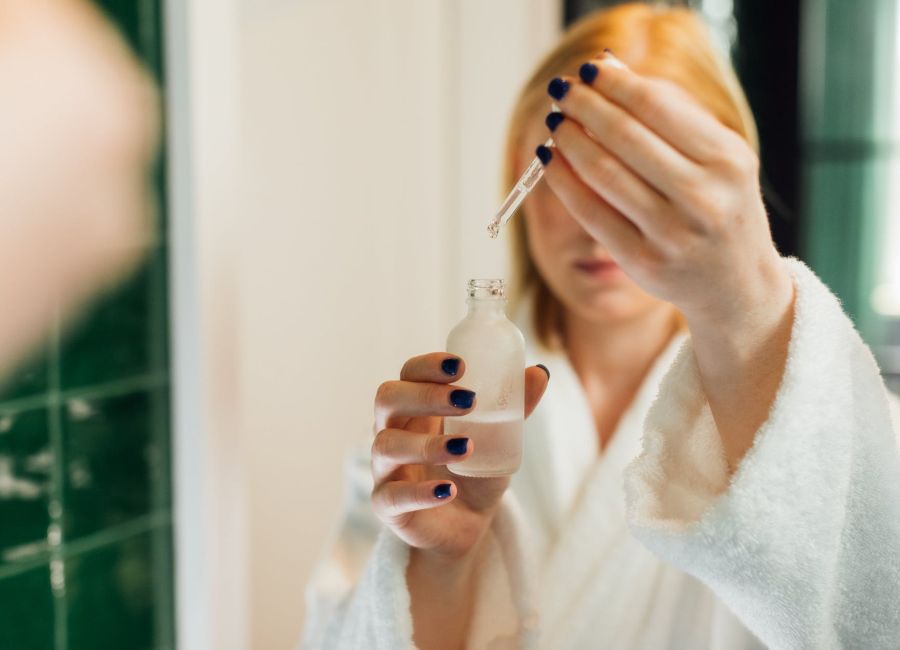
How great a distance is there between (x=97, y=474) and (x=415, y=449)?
41 centimetres

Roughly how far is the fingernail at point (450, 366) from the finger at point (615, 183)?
0.40 feet

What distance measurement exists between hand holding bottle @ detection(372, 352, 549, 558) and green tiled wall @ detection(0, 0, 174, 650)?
1.12 ft

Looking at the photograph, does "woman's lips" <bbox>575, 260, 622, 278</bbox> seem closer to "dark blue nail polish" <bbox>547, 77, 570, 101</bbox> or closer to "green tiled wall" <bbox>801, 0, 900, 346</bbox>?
"dark blue nail polish" <bbox>547, 77, 570, 101</bbox>

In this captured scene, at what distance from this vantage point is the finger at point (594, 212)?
0.41 metres

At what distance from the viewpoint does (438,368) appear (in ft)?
1.53

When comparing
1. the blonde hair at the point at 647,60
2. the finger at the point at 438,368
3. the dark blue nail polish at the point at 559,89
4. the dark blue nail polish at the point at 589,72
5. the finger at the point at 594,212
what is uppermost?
the blonde hair at the point at 647,60

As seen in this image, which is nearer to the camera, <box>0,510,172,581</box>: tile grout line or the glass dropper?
the glass dropper

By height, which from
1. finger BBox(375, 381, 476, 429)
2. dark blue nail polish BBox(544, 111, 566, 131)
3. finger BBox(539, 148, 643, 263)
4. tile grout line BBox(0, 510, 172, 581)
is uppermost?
dark blue nail polish BBox(544, 111, 566, 131)

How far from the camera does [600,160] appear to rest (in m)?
0.40

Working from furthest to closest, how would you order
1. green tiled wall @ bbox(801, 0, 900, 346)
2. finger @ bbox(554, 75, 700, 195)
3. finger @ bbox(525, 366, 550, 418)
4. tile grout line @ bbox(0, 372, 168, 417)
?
1. green tiled wall @ bbox(801, 0, 900, 346)
2. tile grout line @ bbox(0, 372, 168, 417)
3. finger @ bbox(525, 366, 550, 418)
4. finger @ bbox(554, 75, 700, 195)

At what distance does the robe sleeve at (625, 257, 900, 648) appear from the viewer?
1.38 ft

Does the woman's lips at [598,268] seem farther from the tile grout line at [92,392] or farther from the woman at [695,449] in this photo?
the tile grout line at [92,392]

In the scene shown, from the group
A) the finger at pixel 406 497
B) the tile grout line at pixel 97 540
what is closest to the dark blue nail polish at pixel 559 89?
the finger at pixel 406 497

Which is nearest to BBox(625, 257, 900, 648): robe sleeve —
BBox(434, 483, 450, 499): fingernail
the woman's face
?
BBox(434, 483, 450, 499): fingernail
